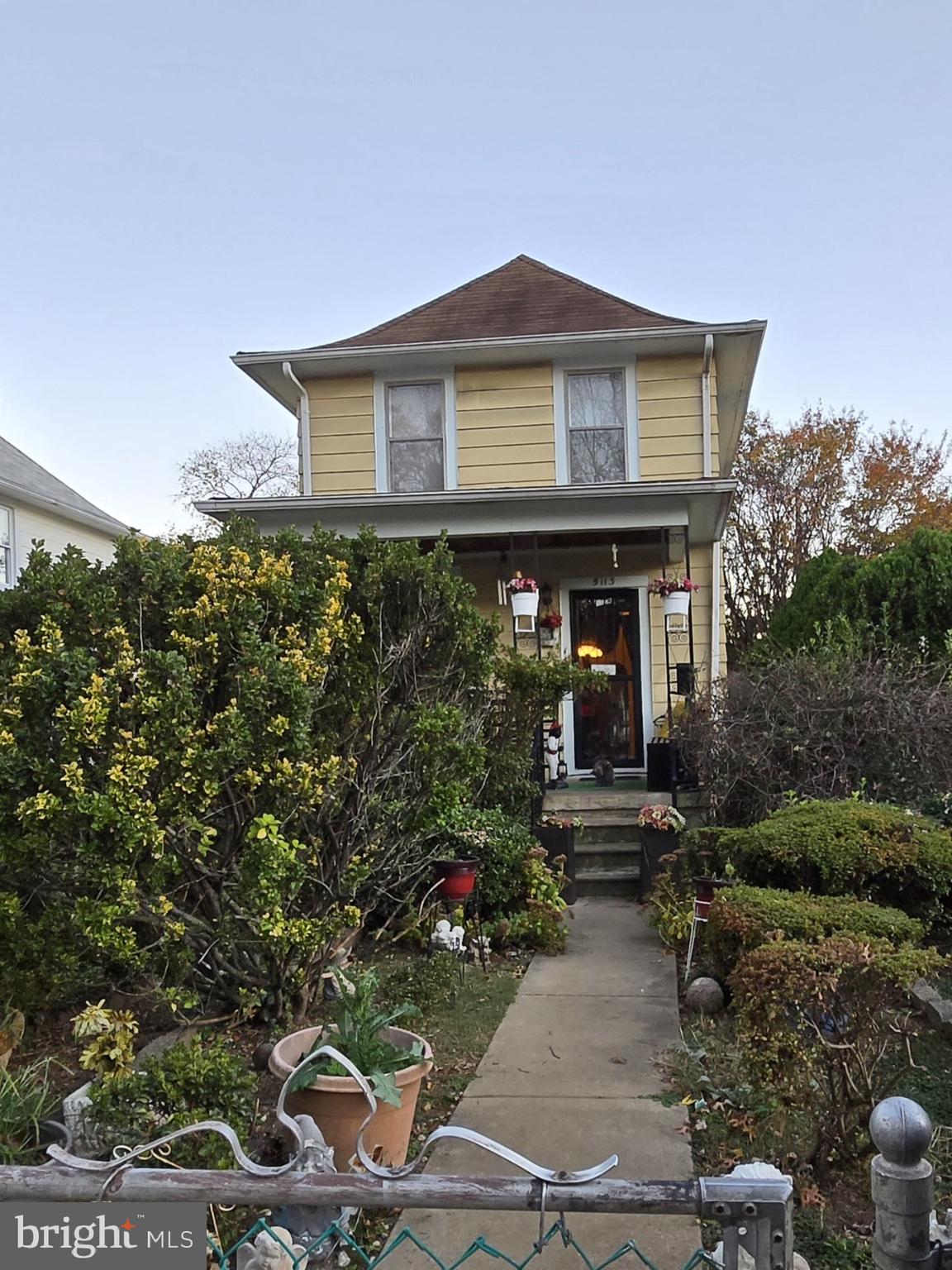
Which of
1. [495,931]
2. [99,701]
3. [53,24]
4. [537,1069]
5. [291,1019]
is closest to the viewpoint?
[99,701]

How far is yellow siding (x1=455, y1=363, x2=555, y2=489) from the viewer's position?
39.7 ft

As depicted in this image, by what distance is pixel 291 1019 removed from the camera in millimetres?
5008

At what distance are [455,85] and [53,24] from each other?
4006mm

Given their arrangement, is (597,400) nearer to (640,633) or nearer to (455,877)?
(640,633)

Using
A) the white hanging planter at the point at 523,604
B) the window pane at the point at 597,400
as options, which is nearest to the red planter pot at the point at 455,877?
the white hanging planter at the point at 523,604

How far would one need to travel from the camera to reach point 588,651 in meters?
11.7

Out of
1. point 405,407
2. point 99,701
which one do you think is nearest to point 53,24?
point 405,407

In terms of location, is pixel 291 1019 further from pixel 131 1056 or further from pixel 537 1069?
pixel 537 1069

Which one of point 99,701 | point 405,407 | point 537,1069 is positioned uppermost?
point 405,407

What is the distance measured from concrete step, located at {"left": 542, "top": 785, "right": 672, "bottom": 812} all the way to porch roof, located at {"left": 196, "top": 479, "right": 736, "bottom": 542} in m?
2.83

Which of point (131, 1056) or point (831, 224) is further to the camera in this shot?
point (831, 224)

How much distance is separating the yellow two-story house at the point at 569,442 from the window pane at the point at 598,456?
0.02 metres
